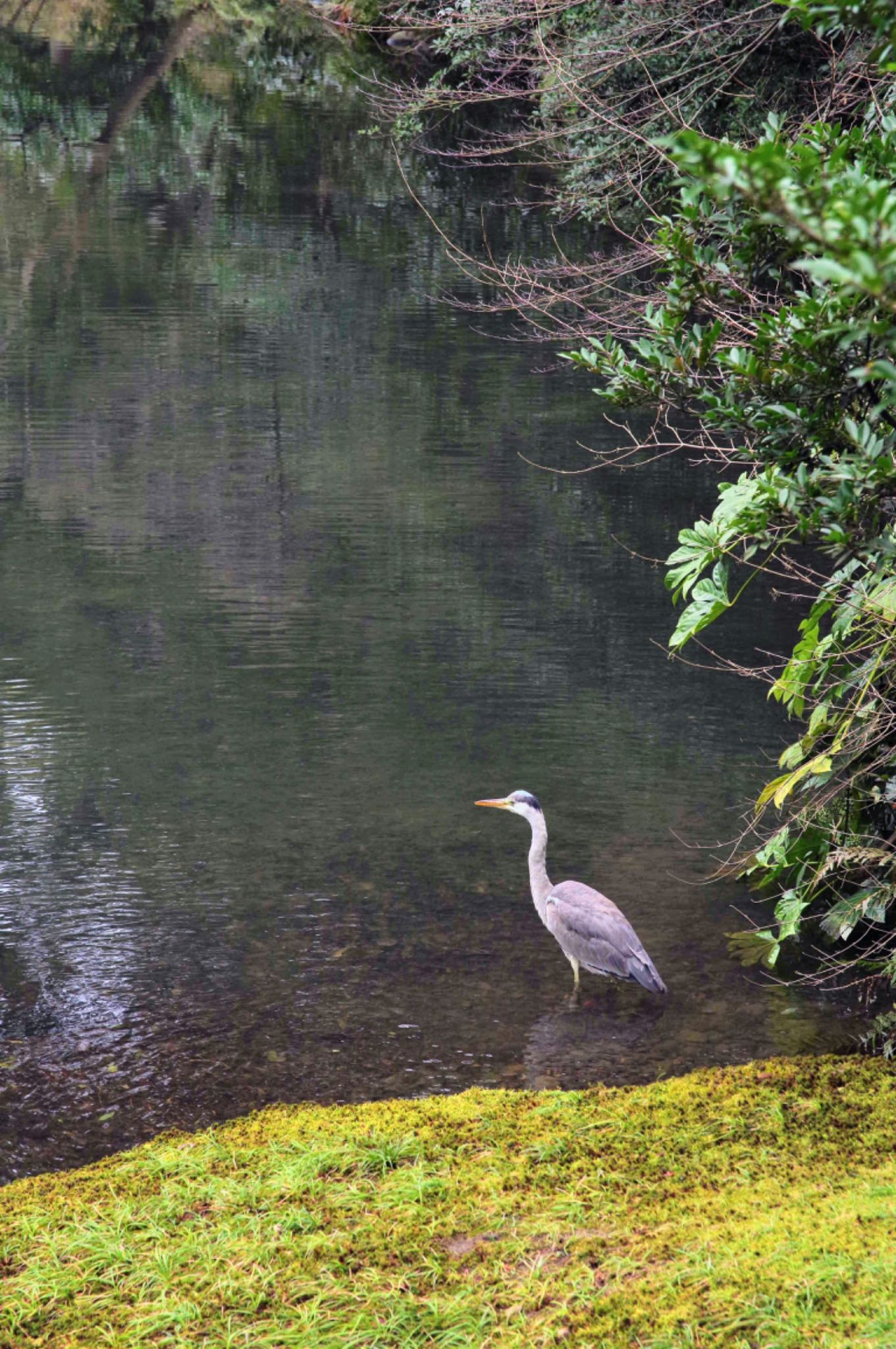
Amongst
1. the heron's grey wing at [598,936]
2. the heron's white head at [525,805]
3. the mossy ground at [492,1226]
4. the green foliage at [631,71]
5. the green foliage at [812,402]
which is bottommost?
the mossy ground at [492,1226]

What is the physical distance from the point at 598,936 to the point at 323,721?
123 inches

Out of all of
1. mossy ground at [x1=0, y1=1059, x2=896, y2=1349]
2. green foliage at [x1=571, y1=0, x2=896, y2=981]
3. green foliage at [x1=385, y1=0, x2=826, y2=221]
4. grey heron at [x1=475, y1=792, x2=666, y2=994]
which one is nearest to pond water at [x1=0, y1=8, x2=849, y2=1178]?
grey heron at [x1=475, y1=792, x2=666, y2=994]

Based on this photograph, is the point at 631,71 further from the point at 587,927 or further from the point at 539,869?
the point at 587,927

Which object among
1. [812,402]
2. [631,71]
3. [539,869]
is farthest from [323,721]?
[631,71]

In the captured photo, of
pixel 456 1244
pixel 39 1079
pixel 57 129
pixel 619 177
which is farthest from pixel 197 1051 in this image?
pixel 57 129

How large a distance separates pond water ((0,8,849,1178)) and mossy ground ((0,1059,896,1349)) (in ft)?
1.52

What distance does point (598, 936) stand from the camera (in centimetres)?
624

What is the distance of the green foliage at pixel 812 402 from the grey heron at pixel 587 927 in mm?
641

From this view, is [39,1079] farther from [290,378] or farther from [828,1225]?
[290,378]

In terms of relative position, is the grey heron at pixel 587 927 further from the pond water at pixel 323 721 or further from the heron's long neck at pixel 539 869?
the pond water at pixel 323 721

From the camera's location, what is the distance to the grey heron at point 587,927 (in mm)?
6176

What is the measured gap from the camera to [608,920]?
20.4ft

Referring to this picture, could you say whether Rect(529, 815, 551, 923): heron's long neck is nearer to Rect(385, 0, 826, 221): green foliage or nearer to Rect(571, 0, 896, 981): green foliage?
Rect(571, 0, 896, 981): green foliage

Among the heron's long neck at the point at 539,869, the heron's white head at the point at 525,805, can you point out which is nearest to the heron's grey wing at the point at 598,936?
the heron's long neck at the point at 539,869
